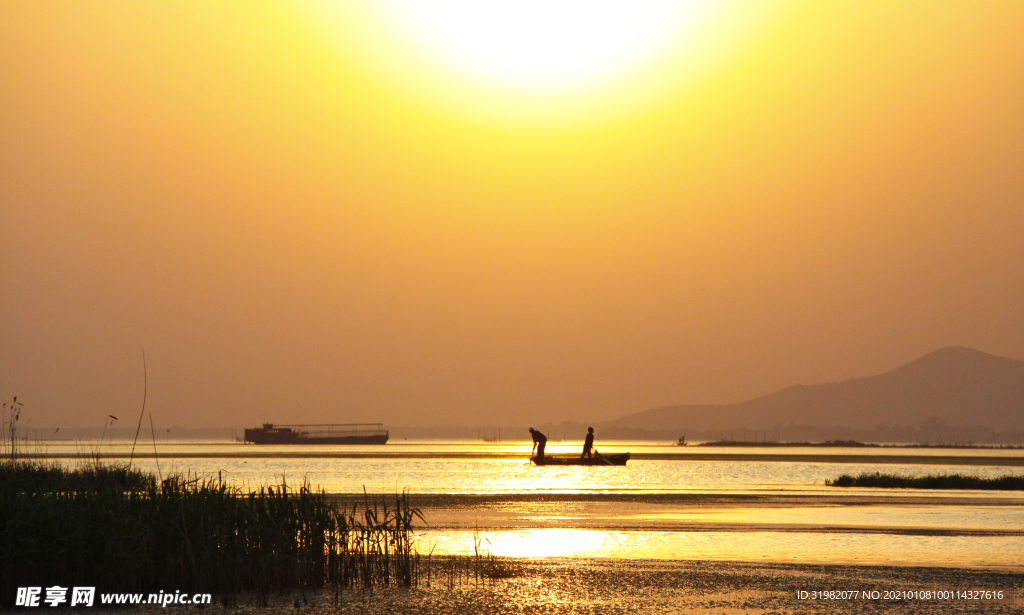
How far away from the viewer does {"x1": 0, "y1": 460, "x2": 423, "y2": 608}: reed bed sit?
19.8 meters

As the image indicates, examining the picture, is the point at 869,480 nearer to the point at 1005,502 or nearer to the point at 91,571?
the point at 1005,502

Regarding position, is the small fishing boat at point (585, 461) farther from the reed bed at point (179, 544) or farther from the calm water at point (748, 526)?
the reed bed at point (179, 544)

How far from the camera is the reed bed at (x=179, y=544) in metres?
19.8

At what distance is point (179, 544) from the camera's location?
2006 centimetres

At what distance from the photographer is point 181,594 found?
65.2 feet

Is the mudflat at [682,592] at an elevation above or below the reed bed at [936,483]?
below

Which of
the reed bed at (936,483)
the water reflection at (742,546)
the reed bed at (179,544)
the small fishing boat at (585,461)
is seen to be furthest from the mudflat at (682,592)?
the small fishing boat at (585,461)

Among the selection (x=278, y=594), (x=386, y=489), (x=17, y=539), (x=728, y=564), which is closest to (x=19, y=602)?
(x=17, y=539)

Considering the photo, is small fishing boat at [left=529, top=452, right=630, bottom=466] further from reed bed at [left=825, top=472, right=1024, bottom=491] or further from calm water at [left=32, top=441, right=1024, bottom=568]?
calm water at [left=32, top=441, right=1024, bottom=568]

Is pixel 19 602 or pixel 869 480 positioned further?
pixel 869 480

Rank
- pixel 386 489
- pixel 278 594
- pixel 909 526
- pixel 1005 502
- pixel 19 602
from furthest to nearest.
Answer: pixel 386 489 → pixel 1005 502 → pixel 909 526 → pixel 278 594 → pixel 19 602

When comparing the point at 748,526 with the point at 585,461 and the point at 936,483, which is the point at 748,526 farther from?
the point at 585,461

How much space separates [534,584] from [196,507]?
7.24m

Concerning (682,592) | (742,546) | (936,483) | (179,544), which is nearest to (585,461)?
(936,483)
